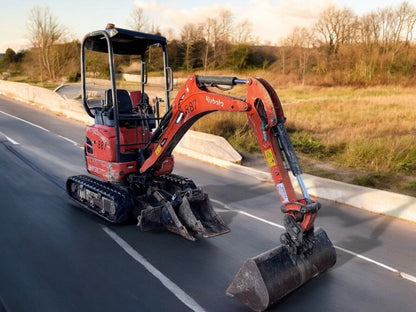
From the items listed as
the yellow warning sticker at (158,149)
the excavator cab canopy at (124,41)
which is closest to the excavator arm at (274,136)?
the yellow warning sticker at (158,149)

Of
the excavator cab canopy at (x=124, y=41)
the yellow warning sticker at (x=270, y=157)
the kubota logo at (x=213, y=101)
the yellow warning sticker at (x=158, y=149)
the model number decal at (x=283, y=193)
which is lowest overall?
the model number decal at (x=283, y=193)

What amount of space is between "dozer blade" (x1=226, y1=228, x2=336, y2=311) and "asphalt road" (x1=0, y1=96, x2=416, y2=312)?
0.16 metres

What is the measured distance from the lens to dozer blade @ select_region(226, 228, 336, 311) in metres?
4.36

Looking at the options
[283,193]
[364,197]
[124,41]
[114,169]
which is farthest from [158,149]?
[364,197]

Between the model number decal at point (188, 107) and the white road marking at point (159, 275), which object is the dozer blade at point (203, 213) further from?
the model number decal at point (188, 107)

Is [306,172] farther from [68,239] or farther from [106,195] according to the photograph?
[68,239]

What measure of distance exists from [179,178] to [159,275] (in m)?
2.61

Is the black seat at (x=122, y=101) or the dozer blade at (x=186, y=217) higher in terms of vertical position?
the black seat at (x=122, y=101)

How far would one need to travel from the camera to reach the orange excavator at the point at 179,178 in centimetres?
454

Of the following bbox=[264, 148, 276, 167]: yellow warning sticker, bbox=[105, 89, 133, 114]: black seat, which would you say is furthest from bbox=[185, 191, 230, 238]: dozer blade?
bbox=[105, 89, 133, 114]: black seat

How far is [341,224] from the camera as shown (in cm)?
727

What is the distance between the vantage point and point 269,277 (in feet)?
14.4

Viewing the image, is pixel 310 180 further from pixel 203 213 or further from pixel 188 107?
pixel 188 107

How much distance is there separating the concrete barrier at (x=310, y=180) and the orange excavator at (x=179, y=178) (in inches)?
79.9
